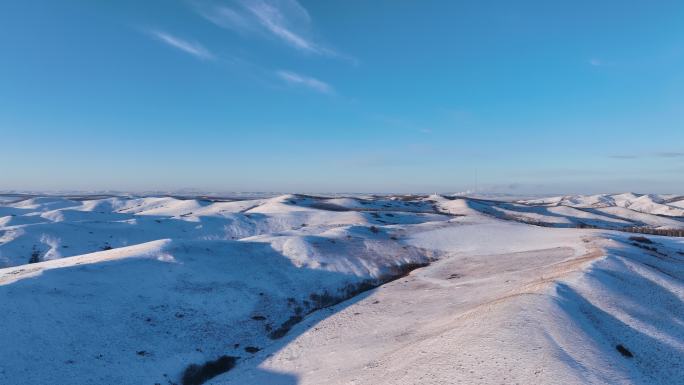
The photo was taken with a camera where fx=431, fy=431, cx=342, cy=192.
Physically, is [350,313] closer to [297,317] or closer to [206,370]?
[297,317]

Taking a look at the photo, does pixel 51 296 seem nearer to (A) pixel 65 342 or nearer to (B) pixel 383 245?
(A) pixel 65 342

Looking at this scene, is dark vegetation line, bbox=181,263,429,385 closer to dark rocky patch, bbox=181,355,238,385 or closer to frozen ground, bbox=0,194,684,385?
dark rocky patch, bbox=181,355,238,385

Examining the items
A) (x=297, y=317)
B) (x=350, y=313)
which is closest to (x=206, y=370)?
(x=297, y=317)

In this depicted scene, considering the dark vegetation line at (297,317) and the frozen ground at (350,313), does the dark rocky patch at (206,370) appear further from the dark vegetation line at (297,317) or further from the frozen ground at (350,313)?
the frozen ground at (350,313)

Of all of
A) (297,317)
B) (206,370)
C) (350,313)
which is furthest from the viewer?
(297,317)

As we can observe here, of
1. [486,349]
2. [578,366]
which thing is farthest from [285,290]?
[578,366]

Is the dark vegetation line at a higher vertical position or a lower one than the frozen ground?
lower

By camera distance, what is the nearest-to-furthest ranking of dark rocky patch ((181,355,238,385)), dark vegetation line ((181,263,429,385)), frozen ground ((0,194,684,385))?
1. frozen ground ((0,194,684,385))
2. dark rocky patch ((181,355,238,385))
3. dark vegetation line ((181,263,429,385))

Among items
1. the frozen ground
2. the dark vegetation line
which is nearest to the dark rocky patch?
the dark vegetation line
